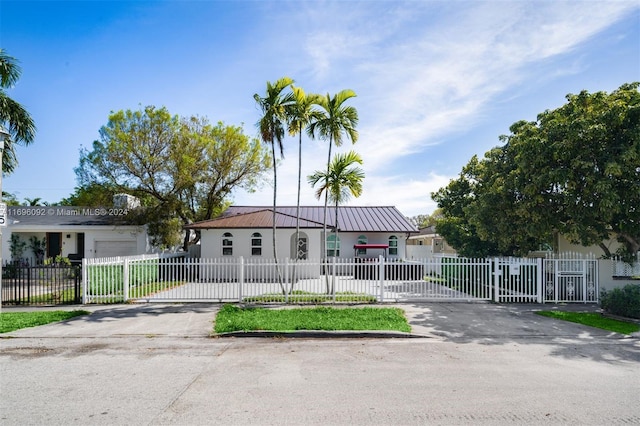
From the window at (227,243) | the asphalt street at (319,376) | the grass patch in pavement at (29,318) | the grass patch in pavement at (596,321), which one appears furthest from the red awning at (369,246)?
the grass patch in pavement at (29,318)

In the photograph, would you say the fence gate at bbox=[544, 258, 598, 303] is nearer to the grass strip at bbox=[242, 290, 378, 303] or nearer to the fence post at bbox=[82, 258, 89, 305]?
the grass strip at bbox=[242, 290, 378, 303]

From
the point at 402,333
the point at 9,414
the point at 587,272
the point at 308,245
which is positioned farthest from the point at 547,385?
the point at 308,245

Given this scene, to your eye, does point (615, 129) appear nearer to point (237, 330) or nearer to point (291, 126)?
point (291, 126)

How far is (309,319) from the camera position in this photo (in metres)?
10.5

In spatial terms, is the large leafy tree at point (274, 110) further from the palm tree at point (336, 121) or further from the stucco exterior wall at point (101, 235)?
the stucco exterior wall at point (101, 235)

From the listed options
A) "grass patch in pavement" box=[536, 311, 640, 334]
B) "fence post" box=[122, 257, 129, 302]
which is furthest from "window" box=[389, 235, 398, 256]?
"fence post" box=[122, 257, 129, 302]

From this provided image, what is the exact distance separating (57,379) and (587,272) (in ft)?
51.1

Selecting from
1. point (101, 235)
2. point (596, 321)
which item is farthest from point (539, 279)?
point (101, 235)

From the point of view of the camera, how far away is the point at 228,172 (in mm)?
26016

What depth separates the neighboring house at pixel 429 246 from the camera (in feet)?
105

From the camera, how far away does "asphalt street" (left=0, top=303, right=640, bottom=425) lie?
4945 millimetres

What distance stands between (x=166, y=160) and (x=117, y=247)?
6.75 meters

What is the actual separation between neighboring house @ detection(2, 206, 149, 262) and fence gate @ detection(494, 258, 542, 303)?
20.3 metres

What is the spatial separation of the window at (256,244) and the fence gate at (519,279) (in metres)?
12.2
